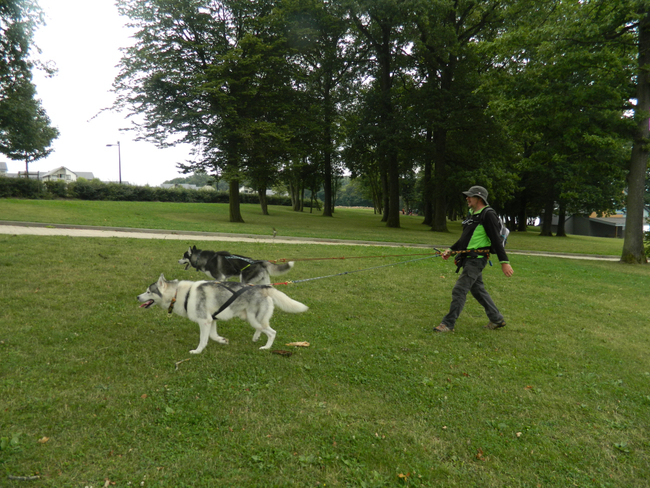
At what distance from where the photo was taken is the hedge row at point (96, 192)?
122 ft

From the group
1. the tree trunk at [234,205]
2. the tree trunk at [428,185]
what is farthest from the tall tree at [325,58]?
the tree trunk at [428,185]

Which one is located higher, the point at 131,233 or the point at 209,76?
the point at 209,76

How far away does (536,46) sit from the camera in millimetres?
18375

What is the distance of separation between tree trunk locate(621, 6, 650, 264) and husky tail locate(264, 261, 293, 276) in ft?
60.1

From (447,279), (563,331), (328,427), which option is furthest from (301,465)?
(447,279)

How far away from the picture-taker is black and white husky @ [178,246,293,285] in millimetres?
7766

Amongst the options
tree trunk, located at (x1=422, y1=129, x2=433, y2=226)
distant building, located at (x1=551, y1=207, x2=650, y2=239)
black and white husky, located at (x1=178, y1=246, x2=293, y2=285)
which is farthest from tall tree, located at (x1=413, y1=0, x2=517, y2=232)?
distant building, located at (x1=551, y1=207, x2=650, y2=239)

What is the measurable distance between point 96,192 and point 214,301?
46.5 metres

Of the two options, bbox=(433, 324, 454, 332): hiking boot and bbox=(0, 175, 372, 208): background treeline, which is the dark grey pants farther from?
bbox=(0, 175, 372, 208): background treeline

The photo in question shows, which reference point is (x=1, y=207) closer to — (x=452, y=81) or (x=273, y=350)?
(x=273, y=350)

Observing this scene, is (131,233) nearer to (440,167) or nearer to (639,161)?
(639,161)

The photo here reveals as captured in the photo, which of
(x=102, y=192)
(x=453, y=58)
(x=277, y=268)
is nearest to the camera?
(x=277, y=268)

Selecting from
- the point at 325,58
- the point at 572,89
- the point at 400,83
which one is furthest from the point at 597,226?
the point at 572,89

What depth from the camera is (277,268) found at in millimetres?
7629
